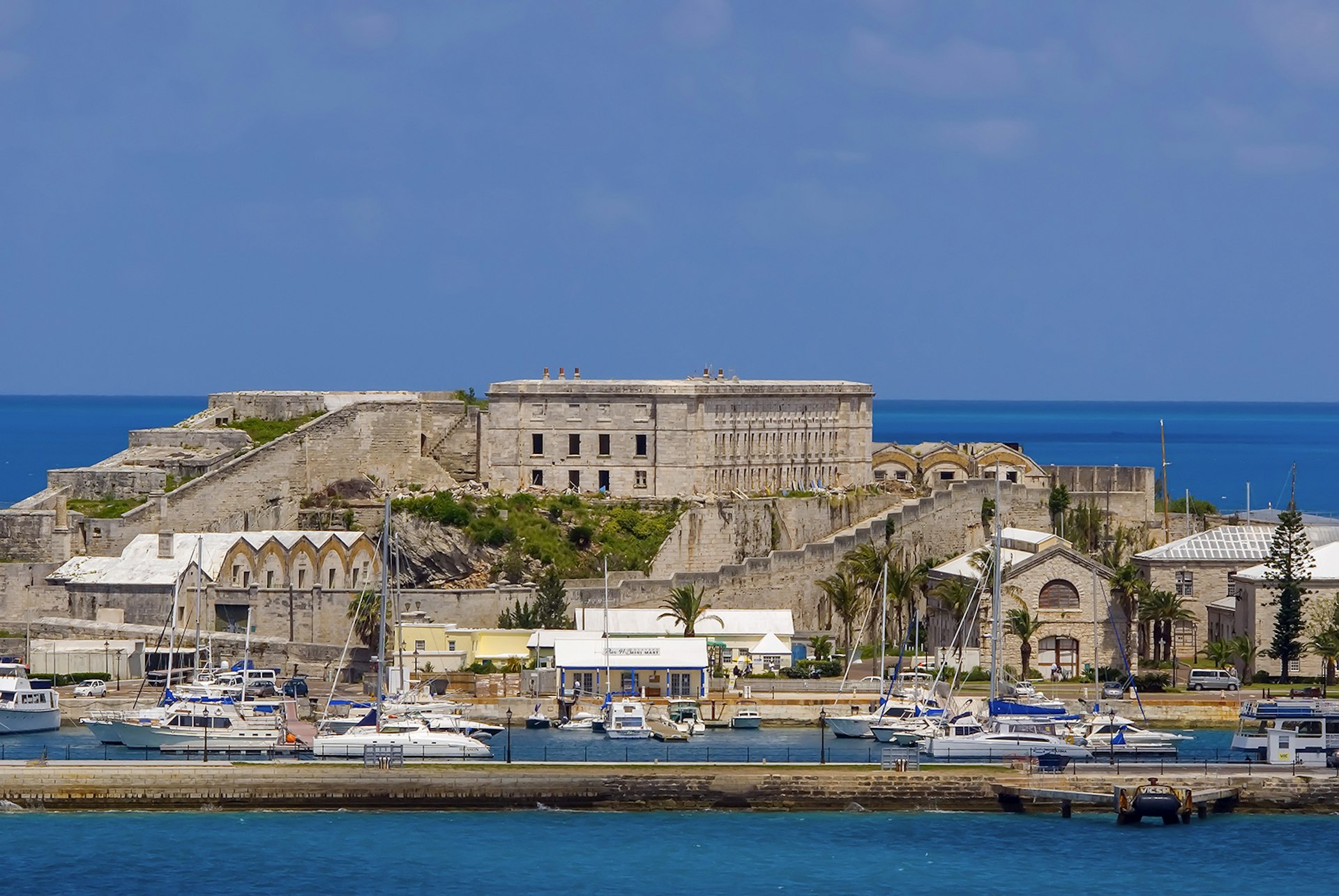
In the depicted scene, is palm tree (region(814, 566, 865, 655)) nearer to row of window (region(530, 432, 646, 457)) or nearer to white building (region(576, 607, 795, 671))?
white building (region(576, 607, 795, 671))

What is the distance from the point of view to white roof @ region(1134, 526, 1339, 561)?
274ft

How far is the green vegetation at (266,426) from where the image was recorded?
318ft

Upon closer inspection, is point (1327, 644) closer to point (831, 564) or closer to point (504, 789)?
point (831, 564)

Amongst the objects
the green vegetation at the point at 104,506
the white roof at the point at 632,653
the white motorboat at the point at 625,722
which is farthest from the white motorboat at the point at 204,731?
the green vegetation at the point at 104,506

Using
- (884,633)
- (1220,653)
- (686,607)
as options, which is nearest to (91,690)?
(686,607)

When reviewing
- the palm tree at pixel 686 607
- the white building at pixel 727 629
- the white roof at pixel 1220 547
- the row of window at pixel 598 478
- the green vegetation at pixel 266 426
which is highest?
the green vegetation at pixel 266 426

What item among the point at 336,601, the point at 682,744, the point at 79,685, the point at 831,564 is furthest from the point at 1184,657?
the point at 79,685

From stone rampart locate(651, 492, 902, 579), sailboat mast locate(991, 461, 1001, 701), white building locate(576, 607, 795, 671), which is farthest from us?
stone rampart locate(651, 492, 902, 579)

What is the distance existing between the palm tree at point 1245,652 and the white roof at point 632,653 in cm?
1526

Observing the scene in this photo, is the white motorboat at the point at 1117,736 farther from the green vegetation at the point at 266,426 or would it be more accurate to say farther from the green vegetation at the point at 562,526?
the green vegetation at the point at 266,426

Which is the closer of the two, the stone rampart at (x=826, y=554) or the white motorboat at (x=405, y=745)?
the white motorboat at (x=405, y=745)

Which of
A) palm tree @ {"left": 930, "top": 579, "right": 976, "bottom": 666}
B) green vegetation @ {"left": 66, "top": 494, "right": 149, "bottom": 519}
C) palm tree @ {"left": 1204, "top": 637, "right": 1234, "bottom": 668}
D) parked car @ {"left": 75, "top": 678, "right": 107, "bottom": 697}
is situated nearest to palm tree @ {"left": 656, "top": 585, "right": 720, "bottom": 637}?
palm tree @ {"left": 930, "top": 579, "right": 976, "bottom": 666}

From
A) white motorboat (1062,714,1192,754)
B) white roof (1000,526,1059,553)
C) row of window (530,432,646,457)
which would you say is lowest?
white motorboat (1062,714,1192,754)

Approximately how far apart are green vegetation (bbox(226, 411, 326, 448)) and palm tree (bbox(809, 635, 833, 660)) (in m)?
21.6
